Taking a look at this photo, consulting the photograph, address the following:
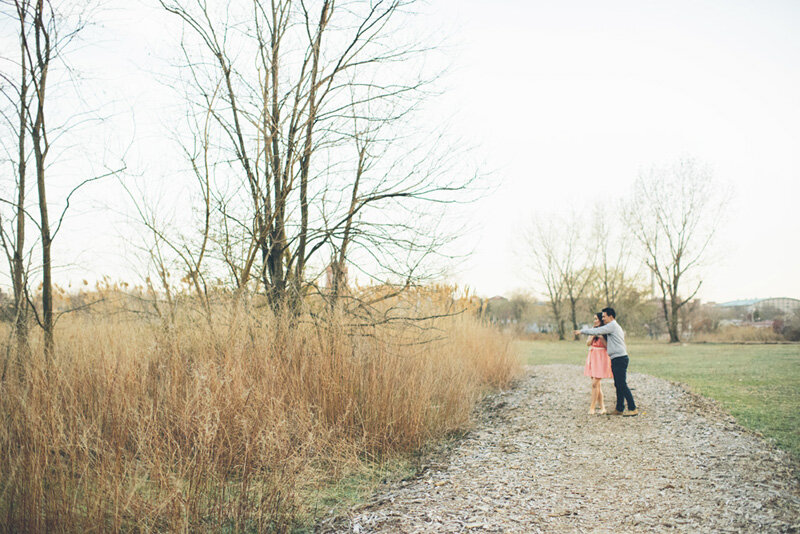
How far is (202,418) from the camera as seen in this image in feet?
13.0

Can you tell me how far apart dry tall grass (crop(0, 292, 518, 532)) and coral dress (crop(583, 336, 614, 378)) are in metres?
1.85

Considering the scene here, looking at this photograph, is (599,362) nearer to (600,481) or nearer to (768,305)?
(600,481)

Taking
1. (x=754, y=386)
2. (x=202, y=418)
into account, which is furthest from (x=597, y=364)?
(x=202, y=418)

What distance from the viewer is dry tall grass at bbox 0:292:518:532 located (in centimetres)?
320

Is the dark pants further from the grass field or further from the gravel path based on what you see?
the grass field

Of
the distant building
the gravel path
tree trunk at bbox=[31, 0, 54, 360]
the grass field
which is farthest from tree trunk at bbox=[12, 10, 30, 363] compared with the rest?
the distant building

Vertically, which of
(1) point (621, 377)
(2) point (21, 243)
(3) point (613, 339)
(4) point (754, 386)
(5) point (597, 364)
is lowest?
(4) point (754, 386)

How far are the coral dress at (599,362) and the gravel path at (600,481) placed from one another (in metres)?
0.61

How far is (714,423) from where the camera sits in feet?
20.6

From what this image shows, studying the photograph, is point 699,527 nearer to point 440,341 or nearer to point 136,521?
point 136,521

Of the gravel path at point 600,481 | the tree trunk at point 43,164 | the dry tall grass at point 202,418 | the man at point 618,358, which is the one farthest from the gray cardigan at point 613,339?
the tree trunk at point 43,164

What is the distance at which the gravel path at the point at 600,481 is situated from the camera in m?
3.57

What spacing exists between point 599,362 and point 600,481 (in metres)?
2.82

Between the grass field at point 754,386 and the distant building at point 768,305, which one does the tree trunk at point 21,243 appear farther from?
the distant building at point 768,305
